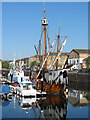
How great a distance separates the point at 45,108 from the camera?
79.8 ft

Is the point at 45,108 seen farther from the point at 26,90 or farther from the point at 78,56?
the point at 78,56

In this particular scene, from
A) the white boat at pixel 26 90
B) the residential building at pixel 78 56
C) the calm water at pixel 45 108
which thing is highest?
the residential building at pixel 78 56

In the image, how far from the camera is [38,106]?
25.1 meters

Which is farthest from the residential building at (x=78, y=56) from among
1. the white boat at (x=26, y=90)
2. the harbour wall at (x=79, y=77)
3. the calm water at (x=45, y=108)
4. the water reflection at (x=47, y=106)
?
the calm water at (x=45, y=108)

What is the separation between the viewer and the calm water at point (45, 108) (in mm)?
21625

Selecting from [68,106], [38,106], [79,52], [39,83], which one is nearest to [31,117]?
[38,106]

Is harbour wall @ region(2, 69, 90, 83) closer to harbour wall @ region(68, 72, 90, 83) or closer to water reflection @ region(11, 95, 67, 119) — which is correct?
harbour wall @ region(68, 72, 90, 83)

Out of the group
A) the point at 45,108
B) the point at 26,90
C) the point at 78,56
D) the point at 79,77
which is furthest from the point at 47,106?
the point at 78,56

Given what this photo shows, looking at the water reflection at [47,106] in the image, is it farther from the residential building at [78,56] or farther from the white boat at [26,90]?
the residential building at [78,56]

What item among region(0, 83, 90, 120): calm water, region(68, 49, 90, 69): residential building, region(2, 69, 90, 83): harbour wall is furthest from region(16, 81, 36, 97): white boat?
region(68, 49, 90, 69): residential building

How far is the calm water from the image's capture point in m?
21.6

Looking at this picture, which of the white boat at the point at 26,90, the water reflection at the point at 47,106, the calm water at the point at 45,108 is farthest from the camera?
the white boat at the point at 26,90

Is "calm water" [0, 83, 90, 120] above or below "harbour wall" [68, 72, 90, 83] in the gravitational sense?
below

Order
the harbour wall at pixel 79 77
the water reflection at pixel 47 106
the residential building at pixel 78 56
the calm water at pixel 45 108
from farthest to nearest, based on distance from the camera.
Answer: the residential building at pixel 78 56 → the harbour wall at pixel 79 77 → the water reflection at pixel 47 106 → the calm water at pixel 45 108
